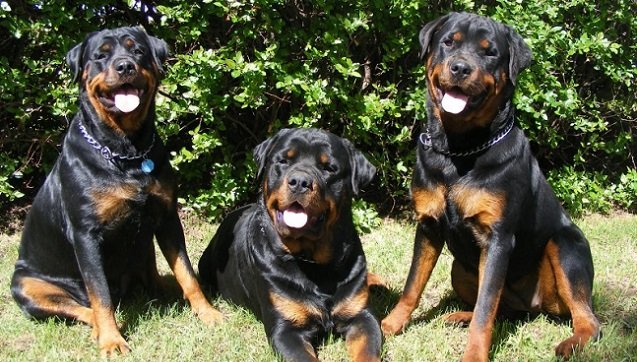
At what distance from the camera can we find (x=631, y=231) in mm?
5871

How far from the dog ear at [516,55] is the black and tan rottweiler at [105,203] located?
201cm

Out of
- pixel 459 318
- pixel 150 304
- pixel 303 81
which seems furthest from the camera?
pixel 303 81

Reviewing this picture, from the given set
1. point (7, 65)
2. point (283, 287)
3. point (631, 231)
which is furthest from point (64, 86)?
point (631, 231)

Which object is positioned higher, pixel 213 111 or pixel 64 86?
pixel 64 86

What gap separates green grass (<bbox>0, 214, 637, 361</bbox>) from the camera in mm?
3646

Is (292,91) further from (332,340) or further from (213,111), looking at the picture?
(332,340)

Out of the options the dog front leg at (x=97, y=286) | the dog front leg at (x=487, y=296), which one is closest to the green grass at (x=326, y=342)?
the dog front leg at (x=97, y=286)

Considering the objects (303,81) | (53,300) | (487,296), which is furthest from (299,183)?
(303,81)

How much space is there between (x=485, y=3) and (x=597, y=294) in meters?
2.83

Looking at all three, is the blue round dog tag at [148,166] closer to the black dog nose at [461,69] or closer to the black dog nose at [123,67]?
the black dog nose at [123,67]

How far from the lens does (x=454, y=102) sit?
356cm

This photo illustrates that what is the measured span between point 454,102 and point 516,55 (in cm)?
46

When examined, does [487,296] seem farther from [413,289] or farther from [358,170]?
[358,170]

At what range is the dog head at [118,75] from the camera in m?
3.80
